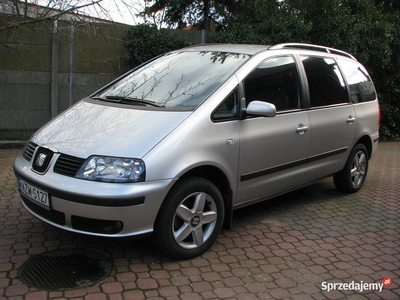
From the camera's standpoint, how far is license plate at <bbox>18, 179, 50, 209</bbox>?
3155 mm

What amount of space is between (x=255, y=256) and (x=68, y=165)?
1.74 m

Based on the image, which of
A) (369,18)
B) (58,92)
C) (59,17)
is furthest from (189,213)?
(369,18)

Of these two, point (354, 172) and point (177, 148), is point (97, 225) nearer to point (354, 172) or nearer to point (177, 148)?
point (177, 148)

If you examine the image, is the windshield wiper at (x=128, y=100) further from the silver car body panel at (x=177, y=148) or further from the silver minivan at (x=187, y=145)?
the silver car body panel at (x=177, y=148)

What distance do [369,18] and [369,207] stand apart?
635 cm

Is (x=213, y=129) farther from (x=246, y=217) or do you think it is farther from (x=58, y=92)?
(x=58, y=92)

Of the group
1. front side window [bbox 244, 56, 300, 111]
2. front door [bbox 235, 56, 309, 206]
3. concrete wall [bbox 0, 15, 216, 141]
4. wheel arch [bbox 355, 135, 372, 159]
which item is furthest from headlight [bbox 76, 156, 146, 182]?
concrete wall [bbox 0, 15, 216, 141]

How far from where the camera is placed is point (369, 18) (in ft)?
32.2

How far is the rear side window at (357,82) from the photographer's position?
534 cm

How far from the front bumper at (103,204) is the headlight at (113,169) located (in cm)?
4

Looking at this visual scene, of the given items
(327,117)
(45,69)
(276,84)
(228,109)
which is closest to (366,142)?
(327,117)

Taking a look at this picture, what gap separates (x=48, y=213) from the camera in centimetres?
323

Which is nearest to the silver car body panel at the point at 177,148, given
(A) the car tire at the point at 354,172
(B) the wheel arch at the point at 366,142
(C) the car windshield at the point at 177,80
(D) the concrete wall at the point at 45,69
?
(C) the car windshield at the point at 177,80

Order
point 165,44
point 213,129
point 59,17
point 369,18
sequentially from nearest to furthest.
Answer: point 213,129 < point 59,17 < point 165,44 < point 369,18
